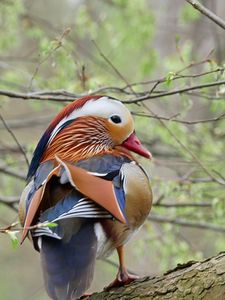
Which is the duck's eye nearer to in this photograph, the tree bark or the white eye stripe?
the white eye stripe

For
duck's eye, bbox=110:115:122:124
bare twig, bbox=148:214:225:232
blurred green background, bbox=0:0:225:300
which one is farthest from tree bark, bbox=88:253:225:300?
bare twig, bbox=148:214:225:232

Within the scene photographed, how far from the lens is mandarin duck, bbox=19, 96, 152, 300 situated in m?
2.79

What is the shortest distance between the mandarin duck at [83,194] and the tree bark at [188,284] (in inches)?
8.2

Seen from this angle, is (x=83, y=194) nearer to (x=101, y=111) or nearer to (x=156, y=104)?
(x=101, y=111)

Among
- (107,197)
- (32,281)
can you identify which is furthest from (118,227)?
(32,281)

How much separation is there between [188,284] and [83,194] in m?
0.49

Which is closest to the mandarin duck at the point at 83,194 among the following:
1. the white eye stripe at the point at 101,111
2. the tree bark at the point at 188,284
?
the white eye stripe at the point at 101,111

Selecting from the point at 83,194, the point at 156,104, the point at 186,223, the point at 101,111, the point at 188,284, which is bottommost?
the point at 186,223

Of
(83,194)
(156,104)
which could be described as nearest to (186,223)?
(156,104)

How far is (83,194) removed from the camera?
9.29 feet

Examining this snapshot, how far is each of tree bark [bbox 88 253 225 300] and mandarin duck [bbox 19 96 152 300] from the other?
0.21m

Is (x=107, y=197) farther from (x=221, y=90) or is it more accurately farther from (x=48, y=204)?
(x=221, y=90)

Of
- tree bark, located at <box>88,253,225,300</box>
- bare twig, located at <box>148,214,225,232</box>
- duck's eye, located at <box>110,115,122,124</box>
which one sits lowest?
bare twig, located at <box>148,214,225,232</box>

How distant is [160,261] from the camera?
232 inches
